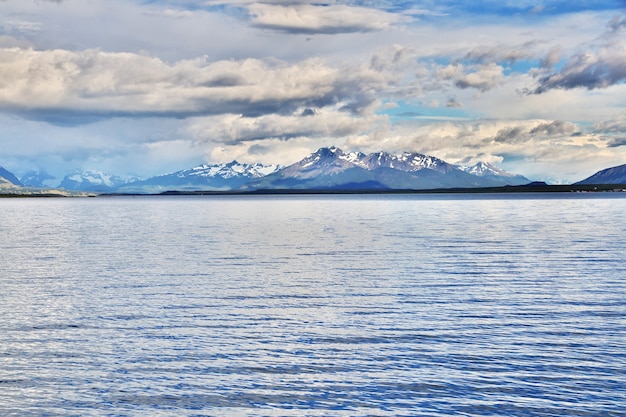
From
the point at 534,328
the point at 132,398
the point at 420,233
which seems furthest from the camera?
the point at 420,233

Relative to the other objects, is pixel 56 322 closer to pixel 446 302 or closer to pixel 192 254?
pixel 446 302

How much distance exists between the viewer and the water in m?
19.3

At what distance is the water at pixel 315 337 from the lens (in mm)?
19328

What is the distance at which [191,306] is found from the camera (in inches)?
1358

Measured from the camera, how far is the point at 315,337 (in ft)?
89.0

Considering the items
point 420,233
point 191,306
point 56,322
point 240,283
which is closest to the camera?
point 56,322

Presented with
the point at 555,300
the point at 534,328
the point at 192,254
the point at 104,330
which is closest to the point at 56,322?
the point at 104,330

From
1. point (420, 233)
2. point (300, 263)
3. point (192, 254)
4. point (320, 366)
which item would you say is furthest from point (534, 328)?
point (420, 233)

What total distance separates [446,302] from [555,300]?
592cm

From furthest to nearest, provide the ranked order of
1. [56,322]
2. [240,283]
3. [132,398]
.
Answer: [240,283] → [56,322] → [132,398]

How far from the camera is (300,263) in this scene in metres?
54.8

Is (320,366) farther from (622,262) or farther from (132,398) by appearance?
(622,262)

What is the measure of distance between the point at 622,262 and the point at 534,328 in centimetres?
2925

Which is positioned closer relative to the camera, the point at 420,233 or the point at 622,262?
the point at 622,262
